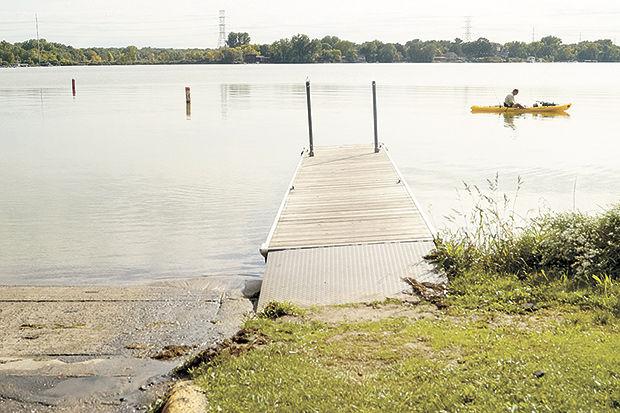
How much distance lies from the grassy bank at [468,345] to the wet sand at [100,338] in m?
0.60

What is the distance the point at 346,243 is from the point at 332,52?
474 ft

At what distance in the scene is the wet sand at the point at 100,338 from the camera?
5.50m

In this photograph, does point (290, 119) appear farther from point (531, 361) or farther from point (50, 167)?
point (531, 361)

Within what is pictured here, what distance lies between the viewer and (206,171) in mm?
21578

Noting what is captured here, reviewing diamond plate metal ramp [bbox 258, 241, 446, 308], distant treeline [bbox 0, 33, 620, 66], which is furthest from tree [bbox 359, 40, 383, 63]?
diamond plate metal ramp [bbox 258, 241, 446, 308]

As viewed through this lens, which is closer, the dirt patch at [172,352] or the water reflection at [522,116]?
the dirt patch at [172,352]

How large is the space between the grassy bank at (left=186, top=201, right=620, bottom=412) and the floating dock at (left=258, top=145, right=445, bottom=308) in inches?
19.6

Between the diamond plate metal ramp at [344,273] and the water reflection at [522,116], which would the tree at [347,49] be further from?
the diamond plate metal ramp at [344,273]

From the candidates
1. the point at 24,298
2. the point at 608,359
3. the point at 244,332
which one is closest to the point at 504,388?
the point at 608,359

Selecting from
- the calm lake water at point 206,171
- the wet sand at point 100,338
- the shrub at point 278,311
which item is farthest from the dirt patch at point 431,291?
the calm lake water at point 206,171

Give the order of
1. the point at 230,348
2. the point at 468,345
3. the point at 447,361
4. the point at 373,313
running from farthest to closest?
the point at 373,313 < the point at 230,348 < the point at 468,345 < the point at 447,361

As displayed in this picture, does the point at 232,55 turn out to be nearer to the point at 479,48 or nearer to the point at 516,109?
the point at 479,48

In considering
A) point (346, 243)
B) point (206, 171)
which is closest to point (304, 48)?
point (206, 171)

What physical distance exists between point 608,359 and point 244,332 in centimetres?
280
